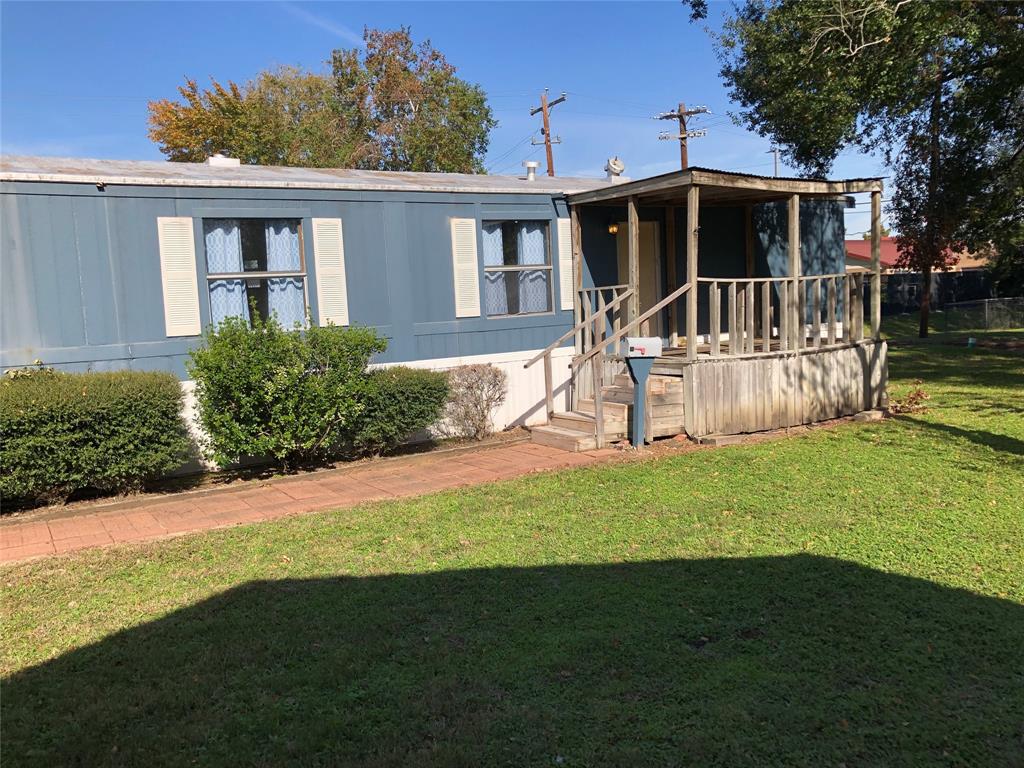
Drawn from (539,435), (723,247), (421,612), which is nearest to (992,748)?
(421,612)

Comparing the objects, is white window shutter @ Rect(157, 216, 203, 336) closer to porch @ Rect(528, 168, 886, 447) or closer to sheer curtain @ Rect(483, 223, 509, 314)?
sheer curtain @ Rect(483, 223, 509, 314)

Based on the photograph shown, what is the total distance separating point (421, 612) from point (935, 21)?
10206 millimetres

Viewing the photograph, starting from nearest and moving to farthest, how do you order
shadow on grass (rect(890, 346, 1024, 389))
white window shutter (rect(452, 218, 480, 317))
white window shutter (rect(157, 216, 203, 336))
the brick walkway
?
the brick walkway, white window shutter (rect(157, 216, 203, 336)), white window shutter (rect(452, 218, 480, 317)), shadow on grass (rect(890, 346, 1024, 389))

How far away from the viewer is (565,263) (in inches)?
412

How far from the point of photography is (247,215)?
27.2 feet

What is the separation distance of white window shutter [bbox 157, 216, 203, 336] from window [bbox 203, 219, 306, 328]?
7.1 inches

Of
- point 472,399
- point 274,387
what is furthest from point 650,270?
point 274,387

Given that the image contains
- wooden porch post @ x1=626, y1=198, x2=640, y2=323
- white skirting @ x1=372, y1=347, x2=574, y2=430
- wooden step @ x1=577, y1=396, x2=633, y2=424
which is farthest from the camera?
white skirting @ x1=372, y1=347, x2=574, y2=430

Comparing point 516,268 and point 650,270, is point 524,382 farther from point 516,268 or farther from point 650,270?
point 650,270

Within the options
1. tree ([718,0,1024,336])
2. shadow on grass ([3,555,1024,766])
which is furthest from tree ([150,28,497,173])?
shadow on grass ([3,555,1024,766])

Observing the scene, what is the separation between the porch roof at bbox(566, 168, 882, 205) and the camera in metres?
8.58

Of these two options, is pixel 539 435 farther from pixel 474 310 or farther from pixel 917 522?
pixel 917 522

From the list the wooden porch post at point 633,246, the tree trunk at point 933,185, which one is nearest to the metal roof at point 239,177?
the wooden porch post at point 633,246

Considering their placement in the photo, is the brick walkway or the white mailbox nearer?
the brick walkway
